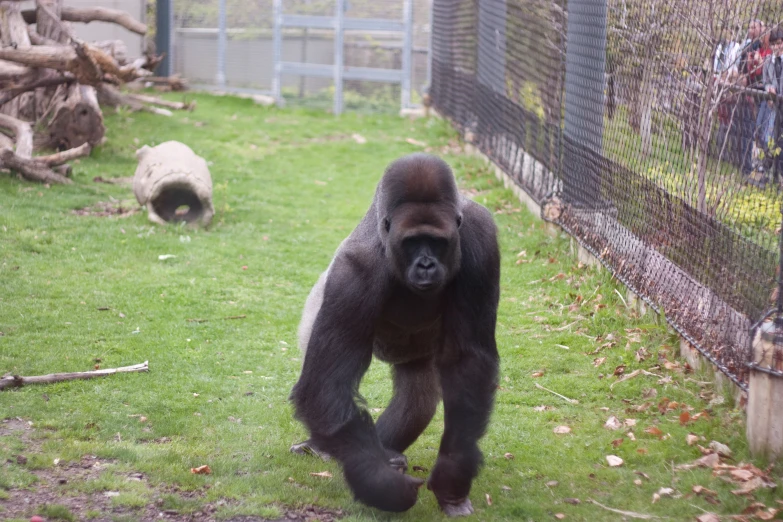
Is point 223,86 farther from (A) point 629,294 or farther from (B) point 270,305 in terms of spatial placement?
(A) point 629,294

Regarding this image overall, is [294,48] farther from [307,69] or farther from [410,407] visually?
[410,407]

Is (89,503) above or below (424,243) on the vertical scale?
below

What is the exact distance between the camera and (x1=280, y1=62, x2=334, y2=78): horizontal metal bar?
53.0ft

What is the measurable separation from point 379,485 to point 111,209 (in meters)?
6.45

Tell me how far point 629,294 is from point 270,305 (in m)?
2.71

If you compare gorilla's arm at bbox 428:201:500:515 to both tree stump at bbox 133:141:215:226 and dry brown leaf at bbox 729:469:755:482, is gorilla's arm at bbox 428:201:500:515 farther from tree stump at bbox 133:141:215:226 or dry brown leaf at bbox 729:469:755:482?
tree stump at bbox 133:141:215:226

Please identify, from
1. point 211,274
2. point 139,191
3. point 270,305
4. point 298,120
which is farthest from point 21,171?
point 298,120

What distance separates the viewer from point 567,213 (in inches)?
308

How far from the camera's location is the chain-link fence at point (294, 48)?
15961 mm

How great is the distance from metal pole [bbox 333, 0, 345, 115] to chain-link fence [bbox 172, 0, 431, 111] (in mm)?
130

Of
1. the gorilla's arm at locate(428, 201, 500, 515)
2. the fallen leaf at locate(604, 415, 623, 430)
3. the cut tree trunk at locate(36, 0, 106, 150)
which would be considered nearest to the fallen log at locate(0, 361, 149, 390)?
the gorilla's arm at locate(428, 201, 500, 515)

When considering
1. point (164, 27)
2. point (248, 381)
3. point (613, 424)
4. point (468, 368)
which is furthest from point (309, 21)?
point (468, 368)

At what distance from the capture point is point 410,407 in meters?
4.31

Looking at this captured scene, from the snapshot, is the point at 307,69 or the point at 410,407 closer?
the point at 410,407
